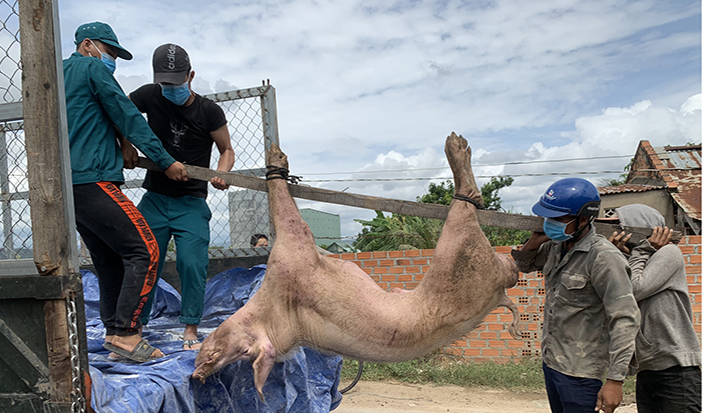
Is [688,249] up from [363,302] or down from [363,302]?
down

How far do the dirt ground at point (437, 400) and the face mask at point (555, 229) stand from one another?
3.66 meters

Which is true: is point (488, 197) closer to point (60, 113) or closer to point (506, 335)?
point (506, 335)

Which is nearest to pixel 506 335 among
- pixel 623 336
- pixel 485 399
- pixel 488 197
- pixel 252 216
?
pixel 485 399

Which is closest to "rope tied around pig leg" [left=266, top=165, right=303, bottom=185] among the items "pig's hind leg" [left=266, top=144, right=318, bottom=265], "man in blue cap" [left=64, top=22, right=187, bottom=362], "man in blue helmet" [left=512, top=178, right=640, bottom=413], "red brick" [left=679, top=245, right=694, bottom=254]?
"pig's hind leg" [left=266, top=144, right=318, bottom=265]

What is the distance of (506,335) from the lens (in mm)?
7195

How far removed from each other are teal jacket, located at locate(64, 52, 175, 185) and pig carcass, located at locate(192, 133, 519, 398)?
0.87 metres

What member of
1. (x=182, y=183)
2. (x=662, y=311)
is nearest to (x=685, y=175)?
(x=662, y=311)

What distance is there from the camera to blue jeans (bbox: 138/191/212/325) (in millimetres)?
3250

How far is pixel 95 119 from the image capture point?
2.72 m

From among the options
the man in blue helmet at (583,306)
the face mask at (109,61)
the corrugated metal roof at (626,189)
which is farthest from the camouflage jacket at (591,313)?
the corrugated metal roof at (626,189)

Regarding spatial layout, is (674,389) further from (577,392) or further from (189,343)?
(189,343)

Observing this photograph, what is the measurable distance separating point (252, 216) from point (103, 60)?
233 centimetres

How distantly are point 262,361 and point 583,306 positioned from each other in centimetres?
180

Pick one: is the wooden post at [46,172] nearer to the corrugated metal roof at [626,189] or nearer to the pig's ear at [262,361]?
the pig's ear at [262,361]
